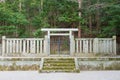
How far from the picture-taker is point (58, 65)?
12.0m

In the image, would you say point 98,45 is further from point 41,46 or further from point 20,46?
point 20,46

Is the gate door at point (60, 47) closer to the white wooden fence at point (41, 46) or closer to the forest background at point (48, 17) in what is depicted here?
the white wooden fence at point (41, 46)

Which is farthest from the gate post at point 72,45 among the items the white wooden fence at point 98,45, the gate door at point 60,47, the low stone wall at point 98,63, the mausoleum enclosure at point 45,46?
the low stone wall at point 98,63

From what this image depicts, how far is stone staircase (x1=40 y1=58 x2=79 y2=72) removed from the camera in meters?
11.4

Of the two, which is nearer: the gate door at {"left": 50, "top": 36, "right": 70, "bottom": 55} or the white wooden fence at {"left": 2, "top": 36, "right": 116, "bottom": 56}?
the white wooden fence at {"left": 2, "top": 36, "right": 116, "bottom": 56}

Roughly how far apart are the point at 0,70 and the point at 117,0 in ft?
24.9

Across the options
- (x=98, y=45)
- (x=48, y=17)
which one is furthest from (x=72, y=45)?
(x=48, y=17)

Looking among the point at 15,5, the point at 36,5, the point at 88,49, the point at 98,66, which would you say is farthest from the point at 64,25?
the point at 98,66

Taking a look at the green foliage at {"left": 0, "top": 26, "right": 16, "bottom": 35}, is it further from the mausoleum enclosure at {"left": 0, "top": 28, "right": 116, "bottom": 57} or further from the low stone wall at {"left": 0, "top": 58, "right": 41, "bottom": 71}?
the low stone wall at {"left": 0, "top": 58, "right": 41, "bottom": 71}

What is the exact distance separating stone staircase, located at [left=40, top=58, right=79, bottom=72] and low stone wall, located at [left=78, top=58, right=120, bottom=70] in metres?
0.57

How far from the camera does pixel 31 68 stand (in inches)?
493

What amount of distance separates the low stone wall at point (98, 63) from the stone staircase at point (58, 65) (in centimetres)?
57

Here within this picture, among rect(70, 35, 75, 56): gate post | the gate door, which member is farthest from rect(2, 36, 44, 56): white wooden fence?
rect(70, 35, 75, 56): gate post

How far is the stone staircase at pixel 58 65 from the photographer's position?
1141 centimetres
